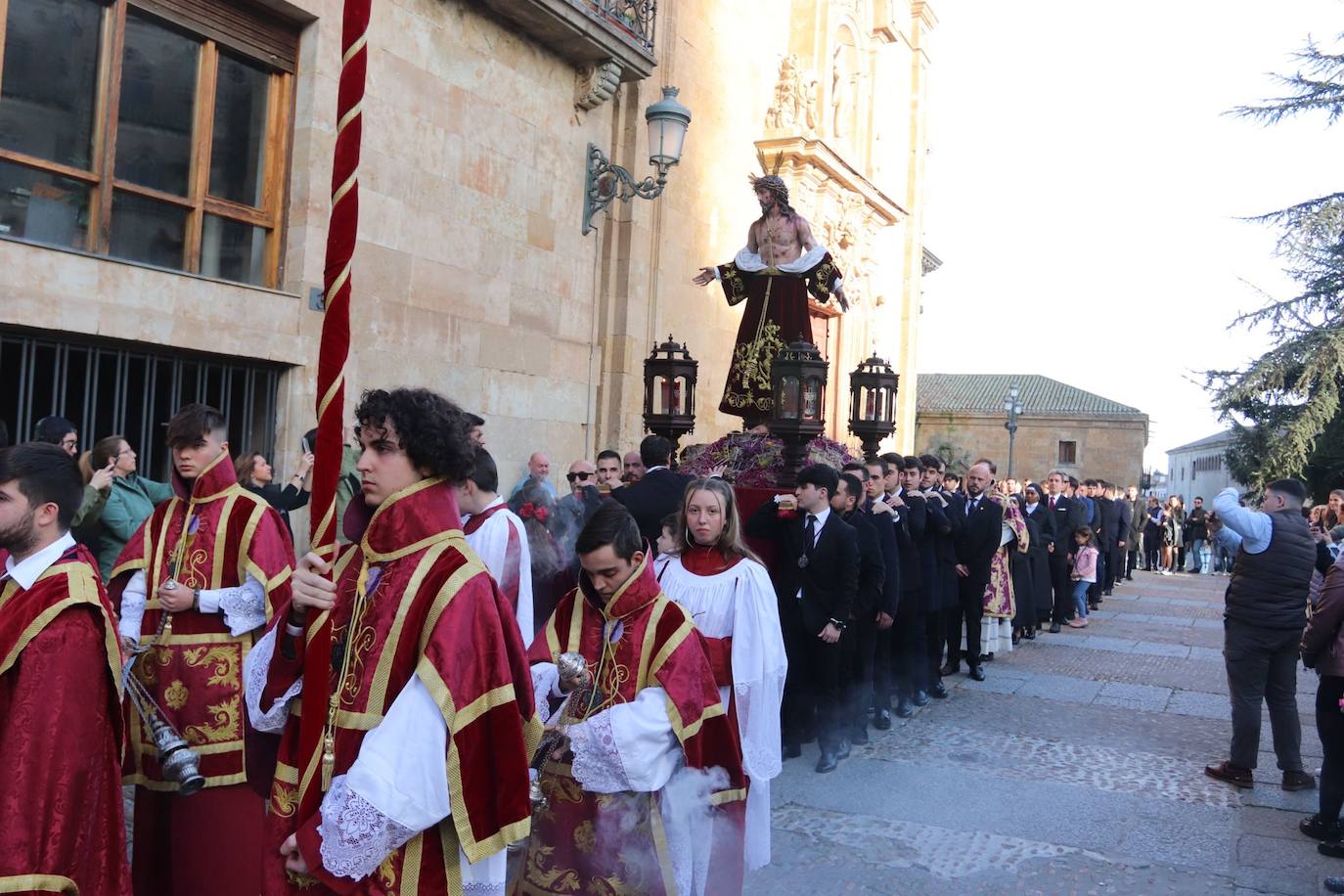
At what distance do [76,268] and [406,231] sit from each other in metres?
3.21

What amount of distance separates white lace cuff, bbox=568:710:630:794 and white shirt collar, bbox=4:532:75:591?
157 cm

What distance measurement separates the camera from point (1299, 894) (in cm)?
503

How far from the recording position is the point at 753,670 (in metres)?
4.25

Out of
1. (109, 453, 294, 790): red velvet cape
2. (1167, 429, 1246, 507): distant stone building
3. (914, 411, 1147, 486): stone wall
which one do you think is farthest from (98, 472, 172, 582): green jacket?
(1167, 429, 1246, 507): distant stone building

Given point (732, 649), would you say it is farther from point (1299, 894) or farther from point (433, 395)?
point (1299, 894)

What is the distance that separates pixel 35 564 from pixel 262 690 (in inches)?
32.2

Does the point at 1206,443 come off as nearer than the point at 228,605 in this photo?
No

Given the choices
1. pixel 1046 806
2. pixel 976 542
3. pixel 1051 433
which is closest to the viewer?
pixel 1046 806

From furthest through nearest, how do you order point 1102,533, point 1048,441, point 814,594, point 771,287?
point 1048,441
point 1102,533
point 771,287
point 814,594

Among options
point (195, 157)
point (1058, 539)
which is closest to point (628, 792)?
Result: point (195, 157)

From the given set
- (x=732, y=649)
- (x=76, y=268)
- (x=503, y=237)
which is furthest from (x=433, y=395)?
(x=503, y=237)

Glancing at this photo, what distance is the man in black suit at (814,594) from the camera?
6.72 metres

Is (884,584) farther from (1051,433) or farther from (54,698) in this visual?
(1051,433)

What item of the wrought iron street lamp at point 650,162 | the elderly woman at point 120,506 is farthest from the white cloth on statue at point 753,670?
the wrought iron street lamp at point 650,162
